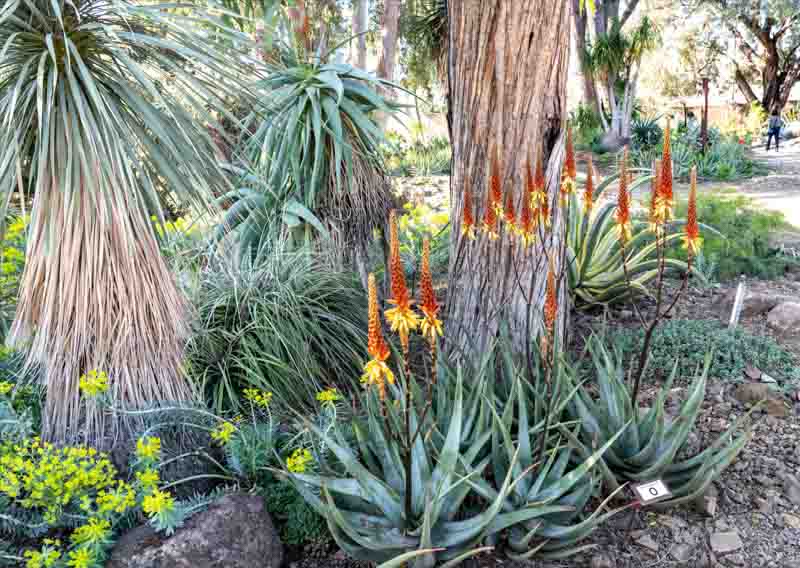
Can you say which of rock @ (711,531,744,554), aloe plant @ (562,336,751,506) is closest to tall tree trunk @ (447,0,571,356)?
aloe plant @ (562,336,751,506)

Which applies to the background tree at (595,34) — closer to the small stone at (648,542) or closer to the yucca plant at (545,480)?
the yucca plant at (545,480)

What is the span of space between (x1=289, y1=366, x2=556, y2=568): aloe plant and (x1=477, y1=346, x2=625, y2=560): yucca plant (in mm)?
54

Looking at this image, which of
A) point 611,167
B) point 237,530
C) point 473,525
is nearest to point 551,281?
point 473,525

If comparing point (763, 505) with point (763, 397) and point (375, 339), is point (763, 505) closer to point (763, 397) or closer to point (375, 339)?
point (763, 397)

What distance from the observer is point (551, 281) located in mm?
2256

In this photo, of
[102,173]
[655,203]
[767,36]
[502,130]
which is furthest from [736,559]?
[767,36]

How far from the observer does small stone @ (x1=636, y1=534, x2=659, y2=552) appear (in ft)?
8.56

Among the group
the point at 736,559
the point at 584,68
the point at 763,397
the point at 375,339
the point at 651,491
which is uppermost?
the point at 584,68

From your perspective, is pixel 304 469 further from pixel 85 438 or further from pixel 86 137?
pixel 86 137

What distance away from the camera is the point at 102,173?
2783mm

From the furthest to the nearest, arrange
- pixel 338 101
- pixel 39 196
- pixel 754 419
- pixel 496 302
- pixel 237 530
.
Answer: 1. pixel 338 101
2. pixel 496 302
3. pixel 754 419
4. pixel 39 196
5. pixel 237 530

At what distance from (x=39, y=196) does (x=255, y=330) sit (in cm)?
134

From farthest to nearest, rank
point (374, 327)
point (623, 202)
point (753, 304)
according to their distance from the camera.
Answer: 1. point (753, 304)
2. point (623, 202)
3. point (374, 327)

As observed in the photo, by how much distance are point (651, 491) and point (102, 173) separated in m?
2.63
